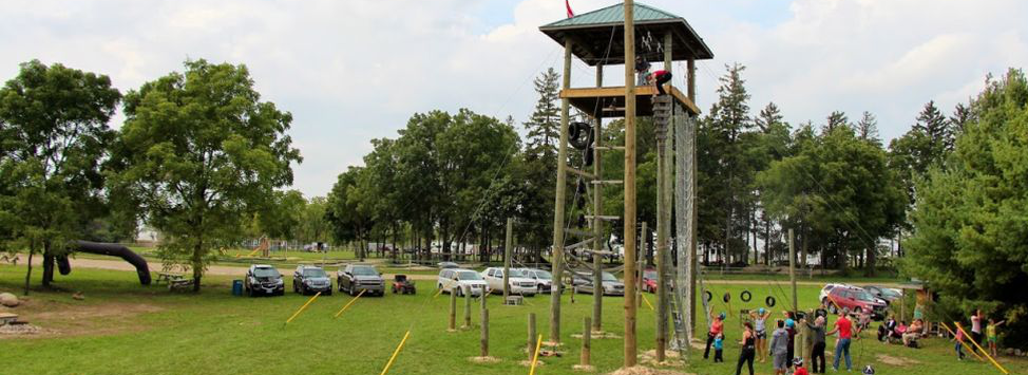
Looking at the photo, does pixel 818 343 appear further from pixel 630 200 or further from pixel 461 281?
pixel 461 281

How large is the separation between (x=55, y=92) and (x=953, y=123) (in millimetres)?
81032

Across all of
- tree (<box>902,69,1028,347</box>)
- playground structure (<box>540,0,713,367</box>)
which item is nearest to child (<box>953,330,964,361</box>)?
tree (<box>902,69,1028,347</box>)

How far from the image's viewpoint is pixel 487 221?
68.6 meters

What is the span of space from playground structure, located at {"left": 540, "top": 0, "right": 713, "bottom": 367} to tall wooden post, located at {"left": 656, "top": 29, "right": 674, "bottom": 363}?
0.9 inches

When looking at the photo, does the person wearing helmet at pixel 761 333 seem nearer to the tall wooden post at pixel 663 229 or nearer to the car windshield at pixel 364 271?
the tall wooden post at pixel 663 229

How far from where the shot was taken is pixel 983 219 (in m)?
20.6

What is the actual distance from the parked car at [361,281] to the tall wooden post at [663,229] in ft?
65.6

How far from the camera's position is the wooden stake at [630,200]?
48.4 ft

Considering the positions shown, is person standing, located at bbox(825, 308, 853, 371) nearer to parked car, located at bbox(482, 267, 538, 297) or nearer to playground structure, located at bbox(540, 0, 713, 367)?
playground structure, located at bbox(540, 0, 713, 367)

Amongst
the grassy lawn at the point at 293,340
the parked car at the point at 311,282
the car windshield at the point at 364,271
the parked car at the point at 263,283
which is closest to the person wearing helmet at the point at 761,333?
the grassy lawn at the point at 293,340

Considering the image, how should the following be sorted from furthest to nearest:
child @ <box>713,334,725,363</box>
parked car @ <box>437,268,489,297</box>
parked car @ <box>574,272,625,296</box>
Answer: parked car @ <box>574,272,625,296</box> < parked car @ <box>437,268,489,297</box> < child @ <box>713,334,725,363</box>

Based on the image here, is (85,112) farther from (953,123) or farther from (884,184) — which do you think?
(953,123)

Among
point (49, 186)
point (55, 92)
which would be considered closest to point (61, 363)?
point (49, 186)

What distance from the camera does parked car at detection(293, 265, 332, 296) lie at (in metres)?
36.7
